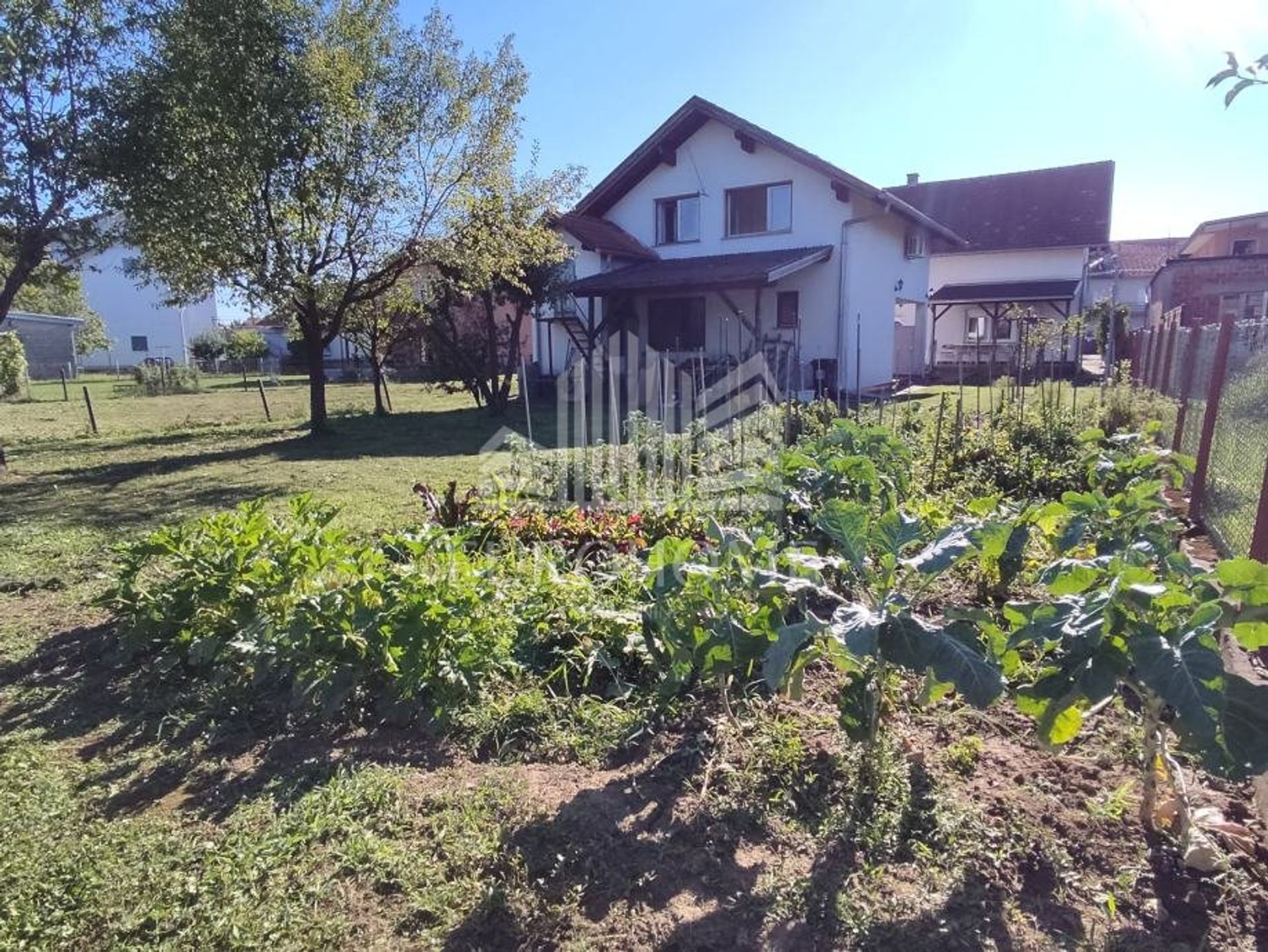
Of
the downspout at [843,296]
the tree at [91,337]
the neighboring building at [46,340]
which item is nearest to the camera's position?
the downspout at [843,296]

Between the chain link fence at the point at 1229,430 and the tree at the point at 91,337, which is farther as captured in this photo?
the tree at the point at 91,337

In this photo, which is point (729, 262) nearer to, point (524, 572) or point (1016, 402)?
point (1016, 402)

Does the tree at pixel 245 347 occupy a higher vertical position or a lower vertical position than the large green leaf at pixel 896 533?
higher

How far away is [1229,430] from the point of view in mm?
5137

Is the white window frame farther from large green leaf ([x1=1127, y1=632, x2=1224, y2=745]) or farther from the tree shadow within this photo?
large green leaf ([x1=1127, y1=632, x2=1224, y2=745])

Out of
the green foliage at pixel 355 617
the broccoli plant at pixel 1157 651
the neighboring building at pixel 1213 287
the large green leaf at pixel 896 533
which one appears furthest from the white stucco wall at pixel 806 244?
the broccoli plant at pixel 1157 651

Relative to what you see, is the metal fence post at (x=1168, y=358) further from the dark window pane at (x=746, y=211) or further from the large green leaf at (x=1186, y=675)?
the dark window pane at (x=746, y=211)

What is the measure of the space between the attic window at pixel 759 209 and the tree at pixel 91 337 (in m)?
38.8

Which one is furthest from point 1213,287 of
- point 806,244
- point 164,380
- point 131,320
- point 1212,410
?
point 131,320

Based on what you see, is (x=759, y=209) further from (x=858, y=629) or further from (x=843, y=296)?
(x=858, y=629)

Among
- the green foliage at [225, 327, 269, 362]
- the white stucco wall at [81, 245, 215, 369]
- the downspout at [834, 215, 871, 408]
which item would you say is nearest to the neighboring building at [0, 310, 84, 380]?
the white stucco wall at [81, 245, 215, 369]

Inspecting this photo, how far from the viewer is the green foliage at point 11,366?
20797 mm

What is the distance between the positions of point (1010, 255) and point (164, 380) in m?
31.0

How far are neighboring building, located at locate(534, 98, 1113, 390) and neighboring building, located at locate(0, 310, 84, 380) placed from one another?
96.2ft
